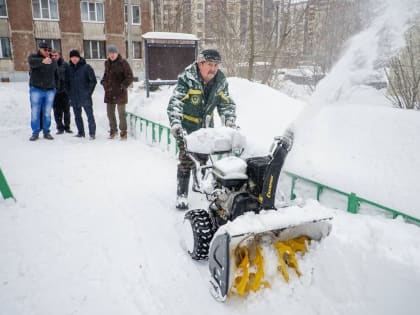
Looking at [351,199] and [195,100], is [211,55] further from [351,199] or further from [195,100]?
[351,199]

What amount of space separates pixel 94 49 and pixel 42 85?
70.0ft

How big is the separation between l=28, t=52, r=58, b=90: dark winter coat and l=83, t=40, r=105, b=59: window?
2083 centimetres

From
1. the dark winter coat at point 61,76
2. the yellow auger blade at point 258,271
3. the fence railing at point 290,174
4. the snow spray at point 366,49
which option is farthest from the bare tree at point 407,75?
the dark winter coat at point 61,76

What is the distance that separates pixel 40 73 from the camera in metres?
6.77

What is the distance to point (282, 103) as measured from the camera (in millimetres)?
7383

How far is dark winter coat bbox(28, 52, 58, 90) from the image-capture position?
6715 mm

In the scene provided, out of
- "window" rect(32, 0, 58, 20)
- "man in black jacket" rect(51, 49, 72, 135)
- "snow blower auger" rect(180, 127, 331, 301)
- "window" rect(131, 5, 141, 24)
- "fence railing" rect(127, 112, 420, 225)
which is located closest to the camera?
"snow blower auger" rect(180, 127, 331, 301)

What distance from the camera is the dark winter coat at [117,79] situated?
7070 millimetres

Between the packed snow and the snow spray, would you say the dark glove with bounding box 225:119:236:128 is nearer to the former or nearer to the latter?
the packed snow

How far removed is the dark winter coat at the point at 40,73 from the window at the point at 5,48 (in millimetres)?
20746

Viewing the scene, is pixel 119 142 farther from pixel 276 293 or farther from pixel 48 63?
pixel 276 293

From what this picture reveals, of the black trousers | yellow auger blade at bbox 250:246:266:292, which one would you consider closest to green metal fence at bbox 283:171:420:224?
yellow auger blade at bbox 250:246:266:292

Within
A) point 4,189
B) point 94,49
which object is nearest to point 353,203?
point 4,189

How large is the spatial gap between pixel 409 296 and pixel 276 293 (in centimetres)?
92
